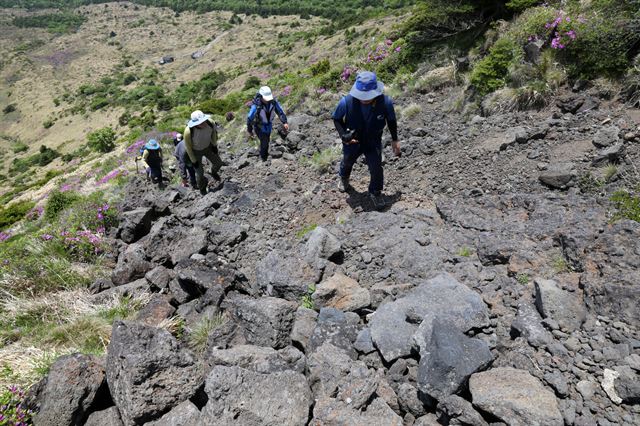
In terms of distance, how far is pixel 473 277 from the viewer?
3.77m

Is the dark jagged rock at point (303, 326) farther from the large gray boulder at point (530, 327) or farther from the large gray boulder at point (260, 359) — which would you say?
the large gray boulder at point (530, 327)

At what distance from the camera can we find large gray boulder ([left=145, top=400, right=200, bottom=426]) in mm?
2631

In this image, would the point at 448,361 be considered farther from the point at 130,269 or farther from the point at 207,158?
the point at 207,158

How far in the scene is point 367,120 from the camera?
17.1ft

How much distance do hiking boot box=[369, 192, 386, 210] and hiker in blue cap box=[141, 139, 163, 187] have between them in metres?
6.71

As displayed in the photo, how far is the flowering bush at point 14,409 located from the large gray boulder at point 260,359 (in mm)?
1396

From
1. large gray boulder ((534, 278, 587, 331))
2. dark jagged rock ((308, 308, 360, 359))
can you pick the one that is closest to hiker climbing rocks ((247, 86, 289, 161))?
dark jagged rock ((308, 308, 360, 359))

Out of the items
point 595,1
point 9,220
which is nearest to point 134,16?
point 9,220

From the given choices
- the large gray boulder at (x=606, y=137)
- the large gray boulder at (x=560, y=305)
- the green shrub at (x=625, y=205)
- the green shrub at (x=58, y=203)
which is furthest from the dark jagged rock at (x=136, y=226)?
the green shrub at (x=58, y=203)

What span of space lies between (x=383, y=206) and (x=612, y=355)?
3508 millimetres

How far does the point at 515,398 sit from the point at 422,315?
99 centimetres

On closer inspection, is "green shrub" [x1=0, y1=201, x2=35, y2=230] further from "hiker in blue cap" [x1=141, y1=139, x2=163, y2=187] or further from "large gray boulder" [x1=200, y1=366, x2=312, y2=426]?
"large gray boulder" [x1=200, y1=366, x2=312, y2=426]

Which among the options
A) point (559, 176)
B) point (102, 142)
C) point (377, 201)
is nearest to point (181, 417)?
point (377, 201)

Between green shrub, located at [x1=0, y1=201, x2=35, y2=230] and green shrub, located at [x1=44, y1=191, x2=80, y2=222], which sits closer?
green shrub, located at [x1=44, y1=191, x2=80, y2=222]
